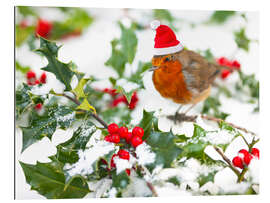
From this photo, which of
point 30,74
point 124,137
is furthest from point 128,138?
point 30,74

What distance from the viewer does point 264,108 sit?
1097 mm

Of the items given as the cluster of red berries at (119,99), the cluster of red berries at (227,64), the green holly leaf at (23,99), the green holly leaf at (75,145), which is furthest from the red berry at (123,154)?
the cluster of red berries at (227,64)

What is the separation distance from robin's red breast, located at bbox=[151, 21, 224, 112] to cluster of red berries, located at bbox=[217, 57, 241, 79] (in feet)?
0.40

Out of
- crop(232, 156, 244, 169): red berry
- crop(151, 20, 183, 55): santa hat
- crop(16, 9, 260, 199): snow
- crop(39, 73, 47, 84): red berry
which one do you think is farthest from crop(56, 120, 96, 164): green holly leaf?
crop(232, 156, 244, 169): red berry

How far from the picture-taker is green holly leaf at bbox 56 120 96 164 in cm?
86

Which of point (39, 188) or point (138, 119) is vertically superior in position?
point (138, 119)

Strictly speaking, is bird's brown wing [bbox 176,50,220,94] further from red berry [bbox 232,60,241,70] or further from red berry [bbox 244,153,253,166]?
red berry [bbox 244,153,253,166]

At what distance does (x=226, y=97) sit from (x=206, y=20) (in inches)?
12.7

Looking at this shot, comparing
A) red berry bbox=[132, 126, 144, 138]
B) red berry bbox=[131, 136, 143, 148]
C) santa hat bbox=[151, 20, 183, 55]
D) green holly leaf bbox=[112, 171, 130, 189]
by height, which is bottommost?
green holly leaf bbox=[112, 171, 130, 189]

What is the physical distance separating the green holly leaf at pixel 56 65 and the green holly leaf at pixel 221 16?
0.60m

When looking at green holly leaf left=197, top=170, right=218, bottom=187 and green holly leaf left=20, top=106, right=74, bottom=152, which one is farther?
green holly leaf left=197, top=170, right=218, bottom=187

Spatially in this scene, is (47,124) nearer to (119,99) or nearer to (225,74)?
(119,99)
